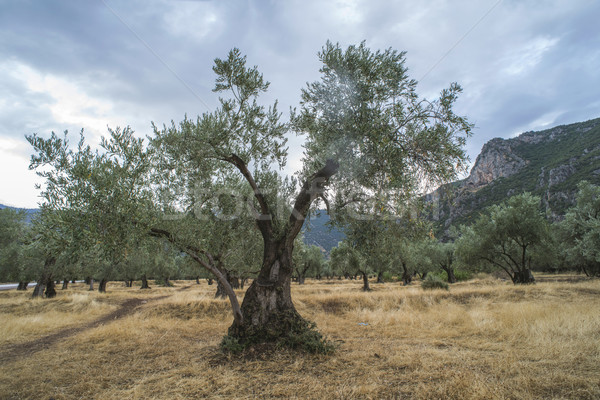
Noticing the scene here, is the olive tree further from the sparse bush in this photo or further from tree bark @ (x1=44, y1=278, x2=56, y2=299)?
the sparse bush

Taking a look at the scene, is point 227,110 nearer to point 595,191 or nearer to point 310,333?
point 310,333

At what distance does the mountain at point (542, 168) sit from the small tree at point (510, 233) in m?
18.1

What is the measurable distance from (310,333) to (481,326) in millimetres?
8227

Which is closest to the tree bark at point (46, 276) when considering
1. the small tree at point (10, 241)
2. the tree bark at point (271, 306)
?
the small tree at point (10, 241)

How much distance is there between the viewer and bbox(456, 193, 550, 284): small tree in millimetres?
26844

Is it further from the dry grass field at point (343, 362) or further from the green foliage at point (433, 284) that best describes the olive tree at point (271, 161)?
the green foliage at point (433, 284)

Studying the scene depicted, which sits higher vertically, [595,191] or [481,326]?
[595,191]

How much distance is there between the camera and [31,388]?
271 inches

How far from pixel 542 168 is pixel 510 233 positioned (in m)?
119

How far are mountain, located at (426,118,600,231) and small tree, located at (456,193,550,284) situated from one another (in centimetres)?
1807

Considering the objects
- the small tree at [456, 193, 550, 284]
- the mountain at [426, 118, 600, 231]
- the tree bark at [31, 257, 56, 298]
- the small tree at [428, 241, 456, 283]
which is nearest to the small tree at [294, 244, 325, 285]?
the small tree at [428, 241, 456, 283]

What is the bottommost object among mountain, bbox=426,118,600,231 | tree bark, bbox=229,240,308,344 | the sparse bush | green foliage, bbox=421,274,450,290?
the sparse bush

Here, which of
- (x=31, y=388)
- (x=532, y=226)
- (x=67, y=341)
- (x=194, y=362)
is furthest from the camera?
(x=532, y=226)

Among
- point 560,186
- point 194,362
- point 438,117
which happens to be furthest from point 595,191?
point 560,186
